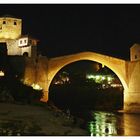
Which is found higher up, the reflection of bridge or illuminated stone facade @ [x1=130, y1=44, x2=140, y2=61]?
illuminated stone facade @ [x1=130, y1=44, x2=140, y2=61]

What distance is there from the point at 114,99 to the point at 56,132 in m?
18.9

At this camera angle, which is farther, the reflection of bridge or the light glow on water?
the reflection of bridge

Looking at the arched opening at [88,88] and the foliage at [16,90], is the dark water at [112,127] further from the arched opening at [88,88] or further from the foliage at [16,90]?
the arched opening at [88,88]

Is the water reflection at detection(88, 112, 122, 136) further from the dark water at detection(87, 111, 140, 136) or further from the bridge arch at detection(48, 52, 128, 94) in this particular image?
the bridge arch at detection(48, 52, 128, 94)

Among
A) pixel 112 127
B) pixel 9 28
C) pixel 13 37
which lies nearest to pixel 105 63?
pixel 13 37

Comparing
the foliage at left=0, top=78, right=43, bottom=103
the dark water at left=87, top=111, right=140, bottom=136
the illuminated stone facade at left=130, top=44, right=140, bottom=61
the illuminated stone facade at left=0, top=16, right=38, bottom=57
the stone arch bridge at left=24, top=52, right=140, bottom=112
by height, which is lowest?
the dark water at left=87, top=111, right=140, bottom=136

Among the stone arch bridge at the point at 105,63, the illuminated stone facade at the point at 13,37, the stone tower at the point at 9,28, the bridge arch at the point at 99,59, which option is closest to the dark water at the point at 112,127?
the stone arch bridge at the point at 105,63

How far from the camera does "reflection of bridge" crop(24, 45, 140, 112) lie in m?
18.2

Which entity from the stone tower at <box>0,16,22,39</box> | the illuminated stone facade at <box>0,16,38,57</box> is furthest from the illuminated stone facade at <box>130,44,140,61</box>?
the stone tower at <box>0,16,22,39</box>

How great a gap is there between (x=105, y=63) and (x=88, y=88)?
1000cm

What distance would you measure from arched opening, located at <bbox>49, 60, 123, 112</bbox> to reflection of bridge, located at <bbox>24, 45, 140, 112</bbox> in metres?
3.19

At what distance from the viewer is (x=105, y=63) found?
799 inches

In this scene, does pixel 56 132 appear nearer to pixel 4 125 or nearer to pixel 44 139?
A: pixel 4 125

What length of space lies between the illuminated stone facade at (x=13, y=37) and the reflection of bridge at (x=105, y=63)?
2103mm
